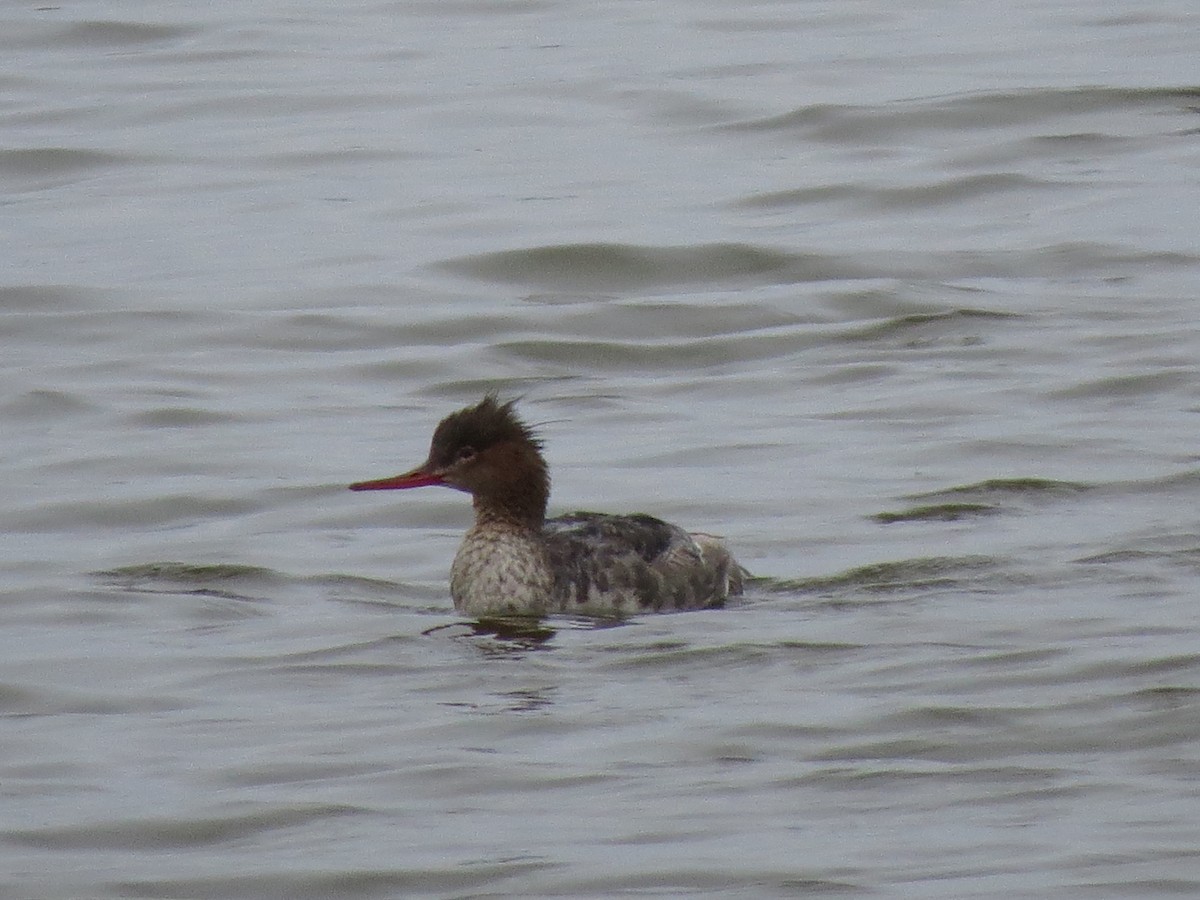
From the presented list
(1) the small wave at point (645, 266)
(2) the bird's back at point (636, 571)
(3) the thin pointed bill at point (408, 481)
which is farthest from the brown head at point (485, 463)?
(1) the small wave at point (645, 266)

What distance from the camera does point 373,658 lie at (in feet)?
30.3

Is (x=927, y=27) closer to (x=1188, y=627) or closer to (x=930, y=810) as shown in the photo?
(x=1188, y=627)

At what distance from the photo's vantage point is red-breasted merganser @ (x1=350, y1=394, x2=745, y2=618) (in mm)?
10016

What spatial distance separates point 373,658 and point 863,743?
204 centimetres

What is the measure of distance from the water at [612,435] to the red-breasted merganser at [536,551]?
200mm

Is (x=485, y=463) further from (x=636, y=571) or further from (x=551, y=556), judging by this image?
(x=636, y=571)

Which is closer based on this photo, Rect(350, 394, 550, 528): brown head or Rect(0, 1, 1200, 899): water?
Rect(0, 1, 1200, 899): water

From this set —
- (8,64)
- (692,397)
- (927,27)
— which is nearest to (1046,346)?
(692,397)

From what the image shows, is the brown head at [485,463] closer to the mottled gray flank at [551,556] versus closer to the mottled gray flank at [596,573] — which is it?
the mottled gray flank at [551,556]

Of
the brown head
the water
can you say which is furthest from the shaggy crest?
the water

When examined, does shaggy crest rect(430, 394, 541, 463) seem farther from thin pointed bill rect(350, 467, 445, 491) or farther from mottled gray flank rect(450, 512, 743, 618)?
mottled gray flank rect(450, 512, 743, 618)

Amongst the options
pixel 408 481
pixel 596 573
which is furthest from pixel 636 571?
pixel 408 481

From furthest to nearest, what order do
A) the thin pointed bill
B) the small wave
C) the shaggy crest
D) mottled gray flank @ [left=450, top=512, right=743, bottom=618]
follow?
the small wave
the shaggy crest
the thin pointed bill
mottled gray flank @ [left=450, top=512, right=743, bottom=618]

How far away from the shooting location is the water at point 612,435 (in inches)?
291
